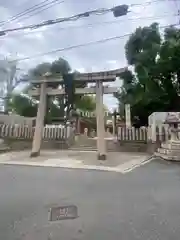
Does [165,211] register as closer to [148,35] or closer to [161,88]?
[161,88]

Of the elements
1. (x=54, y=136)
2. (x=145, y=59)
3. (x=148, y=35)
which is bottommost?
(x=54, y=136)

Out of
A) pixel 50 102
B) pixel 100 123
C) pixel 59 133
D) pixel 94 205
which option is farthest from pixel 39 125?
pixel 50 102

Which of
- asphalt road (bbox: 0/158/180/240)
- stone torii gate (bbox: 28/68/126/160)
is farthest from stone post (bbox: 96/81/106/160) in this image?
asphalt road (bbox: 0/158/180/240)

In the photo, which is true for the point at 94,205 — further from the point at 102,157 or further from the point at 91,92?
the point at 91,92

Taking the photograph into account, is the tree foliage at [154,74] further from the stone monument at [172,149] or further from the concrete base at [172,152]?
the concrete base at [172,152]

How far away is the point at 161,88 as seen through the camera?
23.3 metres

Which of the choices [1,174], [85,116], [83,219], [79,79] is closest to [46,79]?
[79,79]

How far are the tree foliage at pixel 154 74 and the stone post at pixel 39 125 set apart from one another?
872cm

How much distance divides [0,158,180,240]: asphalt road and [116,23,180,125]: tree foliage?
1431 cm

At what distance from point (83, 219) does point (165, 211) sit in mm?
1488

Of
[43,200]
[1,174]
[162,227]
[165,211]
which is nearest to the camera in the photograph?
[162,227]

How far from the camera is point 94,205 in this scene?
5.61m

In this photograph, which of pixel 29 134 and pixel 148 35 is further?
pixel 148 35

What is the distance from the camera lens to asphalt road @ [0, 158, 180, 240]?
13.6ft
